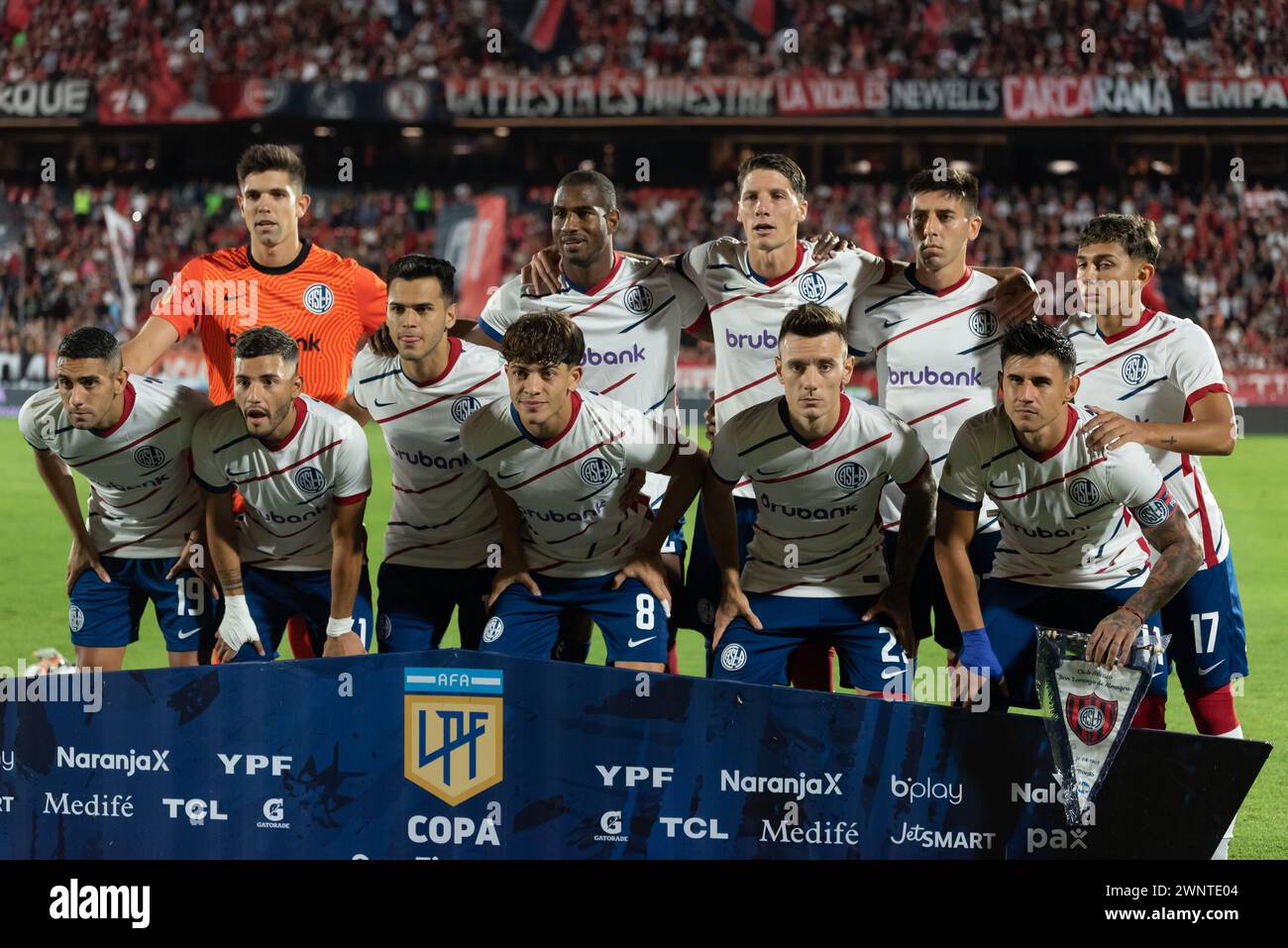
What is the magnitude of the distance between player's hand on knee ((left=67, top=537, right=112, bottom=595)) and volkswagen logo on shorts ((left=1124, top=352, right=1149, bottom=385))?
13.3ft

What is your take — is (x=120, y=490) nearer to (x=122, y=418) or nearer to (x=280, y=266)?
(x=122, y=418)

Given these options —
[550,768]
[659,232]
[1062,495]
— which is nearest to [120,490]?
[550,768]

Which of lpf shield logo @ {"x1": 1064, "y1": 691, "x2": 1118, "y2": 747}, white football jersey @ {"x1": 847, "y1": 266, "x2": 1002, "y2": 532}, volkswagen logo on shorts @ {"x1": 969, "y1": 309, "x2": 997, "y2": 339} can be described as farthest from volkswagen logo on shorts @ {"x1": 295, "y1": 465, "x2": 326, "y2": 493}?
lpf shield logo @ {"x1": 1064, "y1": 691, "x2": 1118, "y2": 747}

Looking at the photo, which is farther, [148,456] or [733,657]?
[148,456]

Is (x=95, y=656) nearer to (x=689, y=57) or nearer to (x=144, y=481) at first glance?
(x=144, y=481)

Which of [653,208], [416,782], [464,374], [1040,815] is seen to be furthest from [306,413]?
[653,208]

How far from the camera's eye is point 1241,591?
1000 cm

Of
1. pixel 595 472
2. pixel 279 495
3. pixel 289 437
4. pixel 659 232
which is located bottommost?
pixel 279 495

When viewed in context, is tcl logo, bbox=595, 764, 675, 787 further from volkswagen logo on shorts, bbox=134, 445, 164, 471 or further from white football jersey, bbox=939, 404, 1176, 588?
volkswagen logo on shorts, bbox=134, 445, 164, 471

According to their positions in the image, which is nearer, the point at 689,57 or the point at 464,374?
the point at 464,374

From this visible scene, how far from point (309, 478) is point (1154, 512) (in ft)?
9.71

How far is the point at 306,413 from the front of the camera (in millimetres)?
5203

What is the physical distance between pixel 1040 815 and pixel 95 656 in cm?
381

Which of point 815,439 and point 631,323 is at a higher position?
point 631,323
